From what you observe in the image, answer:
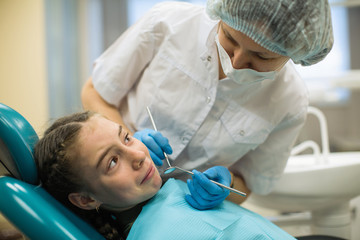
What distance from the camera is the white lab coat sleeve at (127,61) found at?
3.92 ft

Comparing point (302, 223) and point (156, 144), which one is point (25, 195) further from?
point (302, 223)

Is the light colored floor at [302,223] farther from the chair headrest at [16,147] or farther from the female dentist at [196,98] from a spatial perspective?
the chair headrest at [16,147]

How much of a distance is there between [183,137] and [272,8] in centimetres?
56

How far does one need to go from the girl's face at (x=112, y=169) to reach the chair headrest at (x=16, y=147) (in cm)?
14

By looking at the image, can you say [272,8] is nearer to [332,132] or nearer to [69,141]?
[69,141]

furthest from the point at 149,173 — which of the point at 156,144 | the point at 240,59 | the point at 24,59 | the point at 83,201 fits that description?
the point at 24,59

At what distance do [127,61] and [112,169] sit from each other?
18.0 inches

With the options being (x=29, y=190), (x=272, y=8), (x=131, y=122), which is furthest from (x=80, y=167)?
(x=272, y=8)

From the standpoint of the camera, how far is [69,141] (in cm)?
95

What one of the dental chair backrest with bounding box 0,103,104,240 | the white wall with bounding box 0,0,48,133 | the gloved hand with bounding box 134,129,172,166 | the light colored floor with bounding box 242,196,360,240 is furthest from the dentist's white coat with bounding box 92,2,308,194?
the white wall with bounding box 0,0,48,133

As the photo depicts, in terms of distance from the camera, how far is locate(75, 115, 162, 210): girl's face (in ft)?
3.07

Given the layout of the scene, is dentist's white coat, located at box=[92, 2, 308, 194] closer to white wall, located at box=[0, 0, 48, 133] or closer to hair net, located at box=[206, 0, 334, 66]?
hair net, located at box=[206, 0, 334, 66]

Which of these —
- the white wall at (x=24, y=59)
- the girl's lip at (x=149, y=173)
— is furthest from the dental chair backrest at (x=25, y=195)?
the white wall at (x=24, y=59)

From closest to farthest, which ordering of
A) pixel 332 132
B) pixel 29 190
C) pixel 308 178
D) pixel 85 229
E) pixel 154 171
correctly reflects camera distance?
1. pixel 29 190
2. pixel 85 229
3. pixel 154 171
4. pixel 308 178
5. pixel 332 132
